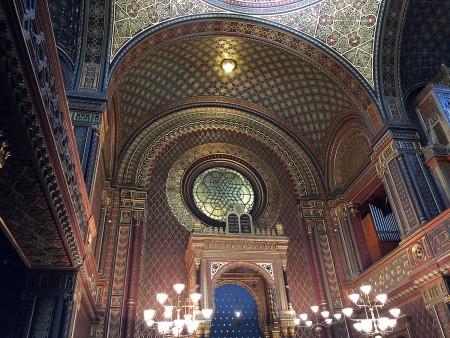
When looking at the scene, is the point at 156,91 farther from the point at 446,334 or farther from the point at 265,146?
the point at 446,334

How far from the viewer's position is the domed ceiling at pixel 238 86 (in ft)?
40.0

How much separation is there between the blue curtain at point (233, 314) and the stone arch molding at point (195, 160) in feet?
7.04

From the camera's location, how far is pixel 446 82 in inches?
417

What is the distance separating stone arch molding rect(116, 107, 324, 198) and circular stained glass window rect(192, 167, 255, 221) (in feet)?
5.07

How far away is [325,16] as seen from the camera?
11.6m

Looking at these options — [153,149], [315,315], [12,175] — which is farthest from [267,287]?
[12,175]

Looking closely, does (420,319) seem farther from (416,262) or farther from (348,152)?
(348,152)

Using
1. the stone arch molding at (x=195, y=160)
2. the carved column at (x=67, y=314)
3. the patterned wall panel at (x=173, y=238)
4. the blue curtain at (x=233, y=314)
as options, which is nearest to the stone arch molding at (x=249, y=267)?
the blue curtain at (x=233, y=314)

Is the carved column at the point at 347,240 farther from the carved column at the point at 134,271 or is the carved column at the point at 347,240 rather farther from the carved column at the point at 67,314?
the carved column at the point at 67,314

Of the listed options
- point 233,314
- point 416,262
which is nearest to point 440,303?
point 416,262

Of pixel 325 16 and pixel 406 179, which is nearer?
pixel 406 179

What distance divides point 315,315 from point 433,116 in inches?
249

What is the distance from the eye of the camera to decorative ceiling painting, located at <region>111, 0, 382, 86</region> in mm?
11203

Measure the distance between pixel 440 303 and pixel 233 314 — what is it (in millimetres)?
5505
